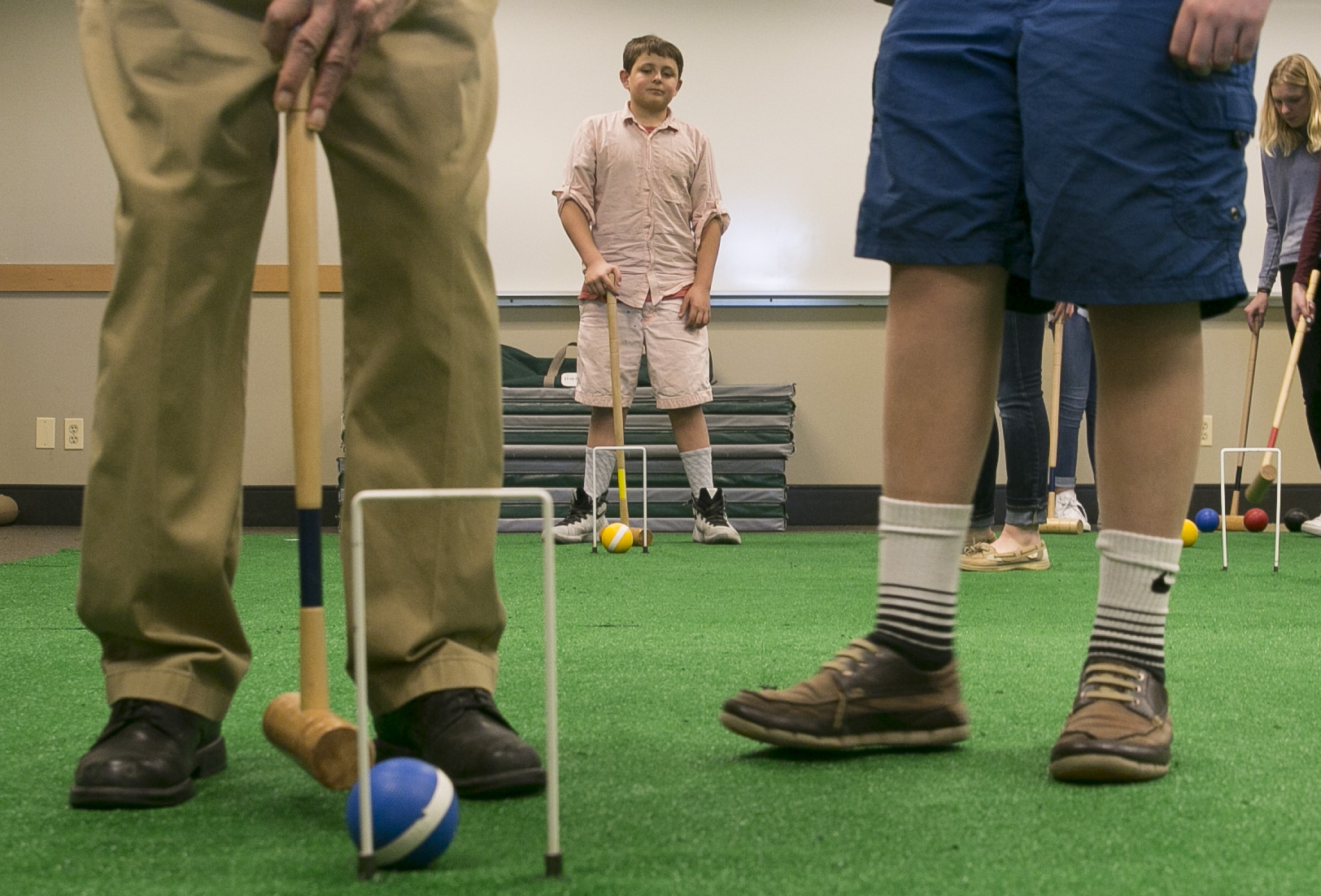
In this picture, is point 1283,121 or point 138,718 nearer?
point 138,718

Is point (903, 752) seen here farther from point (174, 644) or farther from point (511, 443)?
point (511, 443)

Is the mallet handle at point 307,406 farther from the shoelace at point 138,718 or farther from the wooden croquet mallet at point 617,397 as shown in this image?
the wooden croquet mallet at point 617,397

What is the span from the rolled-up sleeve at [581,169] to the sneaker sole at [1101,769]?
10.5 feet

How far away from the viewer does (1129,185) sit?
109 centimetres

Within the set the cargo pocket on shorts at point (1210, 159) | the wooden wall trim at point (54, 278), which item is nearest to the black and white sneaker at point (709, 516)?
the wooden wall trim at point (54, 278)

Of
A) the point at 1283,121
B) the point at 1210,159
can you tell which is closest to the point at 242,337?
the point at 1210,159

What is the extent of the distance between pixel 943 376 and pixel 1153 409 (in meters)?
0.18

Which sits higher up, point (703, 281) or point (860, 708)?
point (703, 281)

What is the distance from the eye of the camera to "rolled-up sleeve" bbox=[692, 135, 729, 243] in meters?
4.11

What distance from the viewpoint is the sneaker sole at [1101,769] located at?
1027 millimetres

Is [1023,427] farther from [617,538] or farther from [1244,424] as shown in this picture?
[1244,424]

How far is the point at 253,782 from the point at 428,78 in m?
0.62

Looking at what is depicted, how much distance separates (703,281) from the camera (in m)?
4.04

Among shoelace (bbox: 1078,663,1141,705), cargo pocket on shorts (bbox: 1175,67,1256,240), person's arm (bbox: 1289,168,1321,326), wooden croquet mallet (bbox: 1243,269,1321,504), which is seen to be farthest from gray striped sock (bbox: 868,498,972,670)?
person's arm (bbox: 1289,168,1321,326)
